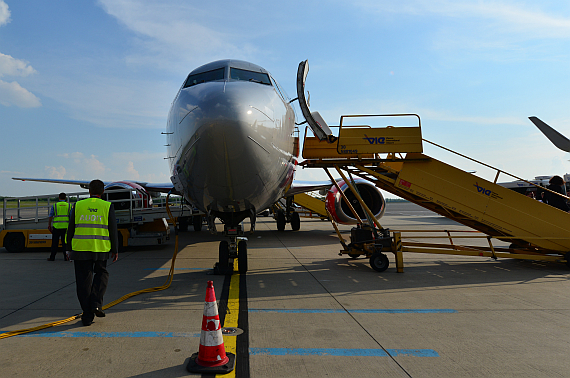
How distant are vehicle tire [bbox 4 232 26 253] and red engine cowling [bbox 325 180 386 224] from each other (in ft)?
28.6

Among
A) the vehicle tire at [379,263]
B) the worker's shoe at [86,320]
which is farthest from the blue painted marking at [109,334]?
the vehicle tire at [379,263]

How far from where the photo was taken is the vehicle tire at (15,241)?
33.7 ft

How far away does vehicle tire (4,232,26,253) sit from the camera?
1026 cm

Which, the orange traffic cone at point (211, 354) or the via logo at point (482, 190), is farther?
the via logo at point (482, 190)

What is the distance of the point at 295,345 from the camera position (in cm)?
338

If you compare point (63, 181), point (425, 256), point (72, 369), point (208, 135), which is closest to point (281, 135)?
point (208, 135)

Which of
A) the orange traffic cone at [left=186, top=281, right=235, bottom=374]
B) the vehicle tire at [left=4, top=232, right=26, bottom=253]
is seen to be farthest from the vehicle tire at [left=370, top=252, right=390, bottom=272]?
the vehicle tire at [left=4, top=232, right=26, bottom=253]

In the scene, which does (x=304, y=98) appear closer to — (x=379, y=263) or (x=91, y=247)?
(x=91, y=247)

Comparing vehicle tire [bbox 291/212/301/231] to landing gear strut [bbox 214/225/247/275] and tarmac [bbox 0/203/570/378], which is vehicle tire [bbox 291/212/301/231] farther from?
landing gear strut [bbox 214/225/247/275]

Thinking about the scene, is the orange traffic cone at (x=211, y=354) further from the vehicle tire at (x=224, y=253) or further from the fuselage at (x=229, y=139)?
the vehicle tire at (x=224, y=253)

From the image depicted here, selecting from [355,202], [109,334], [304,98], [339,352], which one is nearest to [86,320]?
[109,334]

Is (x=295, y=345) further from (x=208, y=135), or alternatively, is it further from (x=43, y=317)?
(x=43, y=317)

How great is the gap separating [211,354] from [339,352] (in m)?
1.10

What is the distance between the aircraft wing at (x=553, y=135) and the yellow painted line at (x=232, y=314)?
23.2 feet
